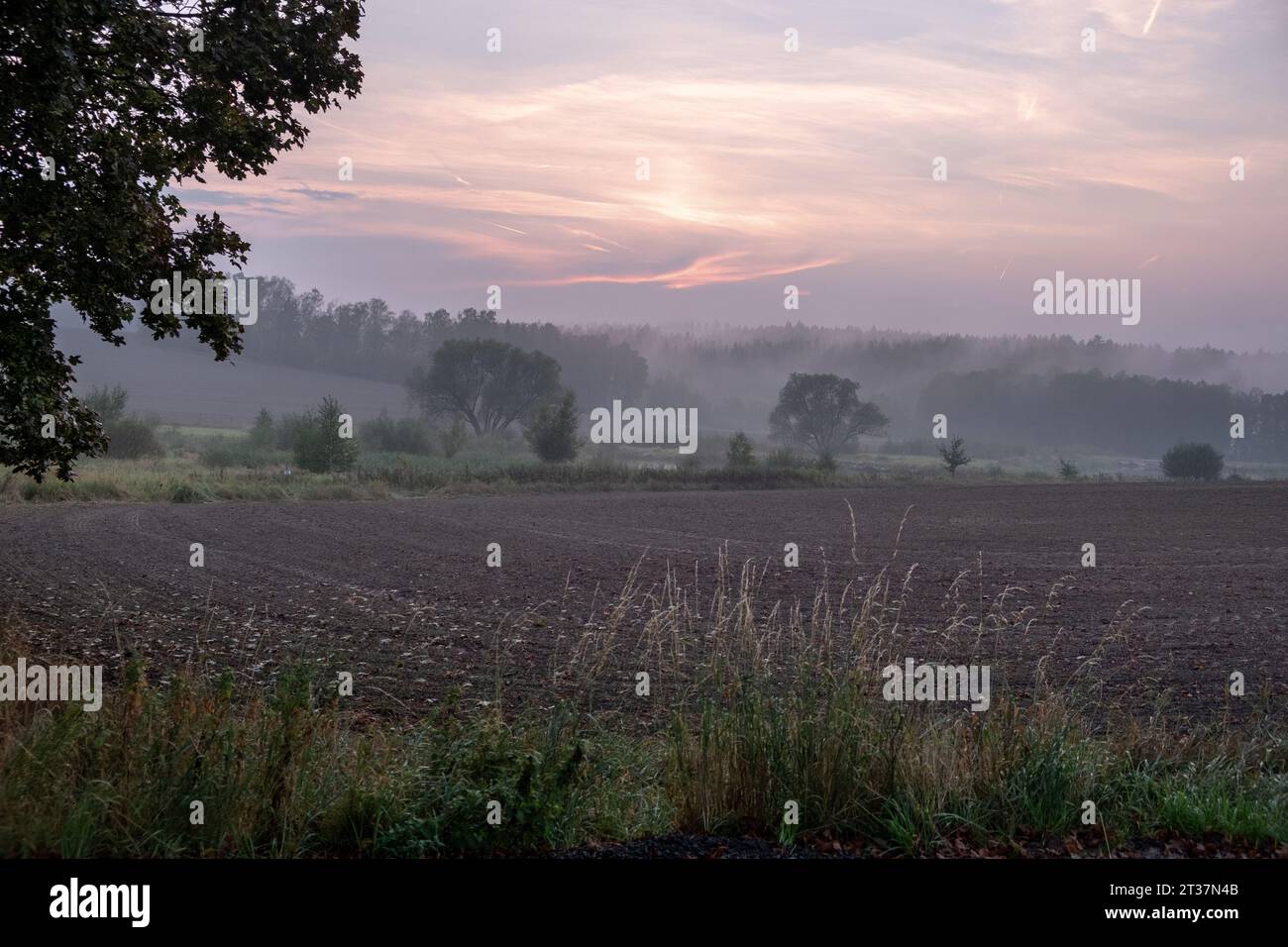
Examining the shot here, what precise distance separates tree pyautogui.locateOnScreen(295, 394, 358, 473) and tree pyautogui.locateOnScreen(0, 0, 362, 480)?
3965cm

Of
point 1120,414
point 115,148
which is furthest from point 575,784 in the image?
point 1120,414

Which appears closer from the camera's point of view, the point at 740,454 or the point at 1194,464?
the point at 740,454

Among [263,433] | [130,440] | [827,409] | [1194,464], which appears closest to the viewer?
[130,440]

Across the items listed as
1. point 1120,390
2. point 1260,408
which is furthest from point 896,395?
point 1260,408

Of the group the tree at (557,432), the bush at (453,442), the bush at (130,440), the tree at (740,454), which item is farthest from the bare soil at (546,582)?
the bush at (453,442)

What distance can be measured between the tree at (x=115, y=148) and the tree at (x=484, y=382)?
9355cm

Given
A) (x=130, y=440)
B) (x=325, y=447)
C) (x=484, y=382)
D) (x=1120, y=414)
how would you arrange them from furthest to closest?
(x=1120, y=414), (x=484, y=382), (x=130, y=440), (x=325, y=447)

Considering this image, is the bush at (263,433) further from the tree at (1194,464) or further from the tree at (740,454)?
the tree at (1194,464)

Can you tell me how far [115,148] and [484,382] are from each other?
97926mm

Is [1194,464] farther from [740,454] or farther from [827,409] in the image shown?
[827,409]

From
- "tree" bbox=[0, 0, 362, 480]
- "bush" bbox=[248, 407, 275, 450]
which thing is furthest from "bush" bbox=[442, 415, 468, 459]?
"tree" bbox=[0, 0, 362, 480]

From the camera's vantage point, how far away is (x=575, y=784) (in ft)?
18.2

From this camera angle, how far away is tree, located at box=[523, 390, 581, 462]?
67000 millimetres
